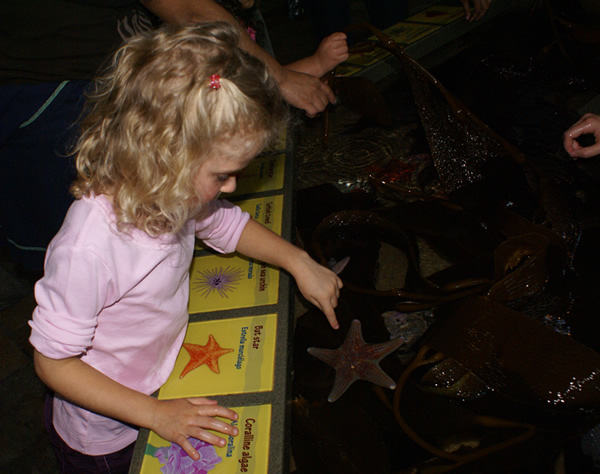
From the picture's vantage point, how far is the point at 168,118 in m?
0.83

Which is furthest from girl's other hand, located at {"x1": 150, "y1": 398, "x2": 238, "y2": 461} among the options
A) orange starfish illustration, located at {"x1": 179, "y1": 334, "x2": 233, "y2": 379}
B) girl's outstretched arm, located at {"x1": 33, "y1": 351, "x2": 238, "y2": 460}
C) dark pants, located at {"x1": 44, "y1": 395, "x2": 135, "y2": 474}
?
dark pants, located at {"x1": 44, "y1": 395, "x2": 135, "y2": 474}

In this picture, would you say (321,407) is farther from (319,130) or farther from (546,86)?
(546,86)

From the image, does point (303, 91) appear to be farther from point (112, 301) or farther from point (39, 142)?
point (112, 301)

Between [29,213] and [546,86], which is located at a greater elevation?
[546,86]

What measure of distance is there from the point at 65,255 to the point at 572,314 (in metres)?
1.25

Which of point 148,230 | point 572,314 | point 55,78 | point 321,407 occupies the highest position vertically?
point 55,78

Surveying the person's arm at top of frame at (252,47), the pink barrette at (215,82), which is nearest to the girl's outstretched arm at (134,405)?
the pink barrette at (215,82)

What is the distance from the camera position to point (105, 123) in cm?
91

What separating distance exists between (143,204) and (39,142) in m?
0.66

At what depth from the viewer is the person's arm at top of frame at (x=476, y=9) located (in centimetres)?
228

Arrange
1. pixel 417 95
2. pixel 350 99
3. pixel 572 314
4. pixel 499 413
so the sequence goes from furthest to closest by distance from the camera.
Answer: pixel 350 99 < pixel 417 95 < pixel 572 314 < pixel 499 413

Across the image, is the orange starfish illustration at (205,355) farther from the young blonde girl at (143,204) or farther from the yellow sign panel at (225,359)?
the young blonde girl at (143,204)

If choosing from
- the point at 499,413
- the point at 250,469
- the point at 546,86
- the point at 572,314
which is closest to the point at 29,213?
the point at 250,469

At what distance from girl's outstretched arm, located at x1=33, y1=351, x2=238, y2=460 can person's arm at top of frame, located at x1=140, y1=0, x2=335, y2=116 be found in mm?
1029
